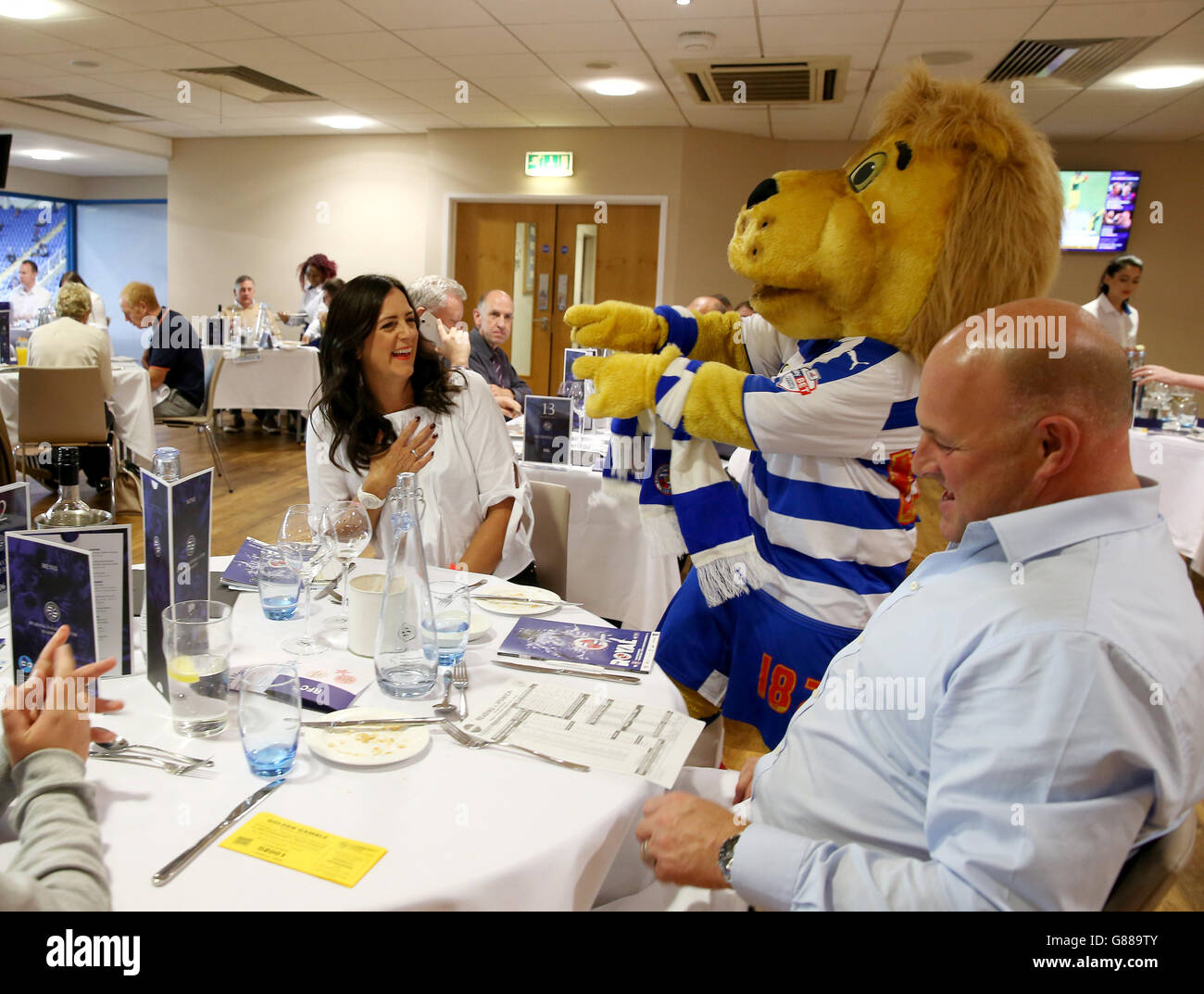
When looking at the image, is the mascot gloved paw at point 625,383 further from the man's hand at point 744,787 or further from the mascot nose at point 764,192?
the man's hand at point 744,787

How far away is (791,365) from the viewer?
1879 mm

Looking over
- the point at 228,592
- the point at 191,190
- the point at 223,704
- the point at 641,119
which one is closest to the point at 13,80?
the point at 191,190

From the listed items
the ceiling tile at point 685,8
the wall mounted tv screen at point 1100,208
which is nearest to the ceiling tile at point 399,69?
the ceiling tile at point 685,8

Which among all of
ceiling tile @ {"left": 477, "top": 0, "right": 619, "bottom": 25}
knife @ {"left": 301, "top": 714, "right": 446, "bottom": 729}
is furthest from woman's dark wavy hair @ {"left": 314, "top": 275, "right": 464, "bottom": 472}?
ceiling tile @ {"left": 477, "top": 0, "right": 619, "bottom": 25}

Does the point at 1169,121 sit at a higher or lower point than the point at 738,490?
higher

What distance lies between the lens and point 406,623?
1289 mm

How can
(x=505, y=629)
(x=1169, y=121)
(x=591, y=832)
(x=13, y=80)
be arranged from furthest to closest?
(x=13, y=80), (x=1169, y=121), (x=505, y=629), (x=591, y=832)

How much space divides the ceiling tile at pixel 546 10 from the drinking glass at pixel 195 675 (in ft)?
15.2

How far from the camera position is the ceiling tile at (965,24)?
462 centimetres

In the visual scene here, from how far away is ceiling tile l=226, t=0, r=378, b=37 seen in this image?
16.6 feet

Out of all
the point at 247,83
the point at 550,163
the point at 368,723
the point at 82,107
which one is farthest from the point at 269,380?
the point at 368,723

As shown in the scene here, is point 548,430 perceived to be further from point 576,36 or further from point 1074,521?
point 576,36

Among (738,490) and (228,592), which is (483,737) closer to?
(228,592)

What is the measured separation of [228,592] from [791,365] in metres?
1.25
